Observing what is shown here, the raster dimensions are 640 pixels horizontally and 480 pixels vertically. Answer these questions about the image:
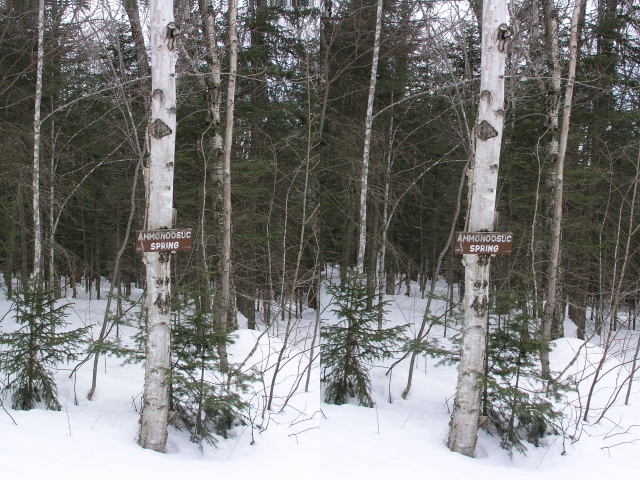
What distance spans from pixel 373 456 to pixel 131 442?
218 cm

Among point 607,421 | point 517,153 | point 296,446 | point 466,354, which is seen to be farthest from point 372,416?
point 517,153

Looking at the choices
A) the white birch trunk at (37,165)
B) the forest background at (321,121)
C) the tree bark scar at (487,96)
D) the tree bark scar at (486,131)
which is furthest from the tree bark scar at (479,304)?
the white birch trunk at (37,165)

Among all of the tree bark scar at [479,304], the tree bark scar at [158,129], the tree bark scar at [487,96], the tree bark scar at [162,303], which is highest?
the tree bark scar at [487,96]

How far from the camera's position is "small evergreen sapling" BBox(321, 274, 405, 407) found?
518cm

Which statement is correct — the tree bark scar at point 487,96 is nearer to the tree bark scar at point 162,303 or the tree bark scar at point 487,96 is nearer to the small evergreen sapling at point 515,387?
the small evergreen sapling at point 515,387

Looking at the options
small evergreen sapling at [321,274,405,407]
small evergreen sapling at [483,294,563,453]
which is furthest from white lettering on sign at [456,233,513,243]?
small evergreen sapling at [321,274,405,407]

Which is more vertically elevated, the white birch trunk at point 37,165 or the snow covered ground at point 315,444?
the white birch trunk at point 37,165

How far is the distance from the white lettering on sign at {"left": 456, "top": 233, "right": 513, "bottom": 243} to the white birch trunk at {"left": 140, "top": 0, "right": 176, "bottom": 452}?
2.48 metres

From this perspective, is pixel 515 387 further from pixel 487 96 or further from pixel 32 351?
pixel 32 351

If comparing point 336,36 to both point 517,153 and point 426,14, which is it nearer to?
point 426,14

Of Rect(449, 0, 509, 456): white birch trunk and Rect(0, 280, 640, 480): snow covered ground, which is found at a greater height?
Rect(449, 0, 509, 456): white birch trunk

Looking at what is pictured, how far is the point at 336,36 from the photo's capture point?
584 centimetres

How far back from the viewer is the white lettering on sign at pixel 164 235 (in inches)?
156

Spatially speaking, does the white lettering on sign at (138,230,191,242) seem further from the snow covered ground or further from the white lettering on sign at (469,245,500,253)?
the white lettering on sign at (469,245,500,253)
